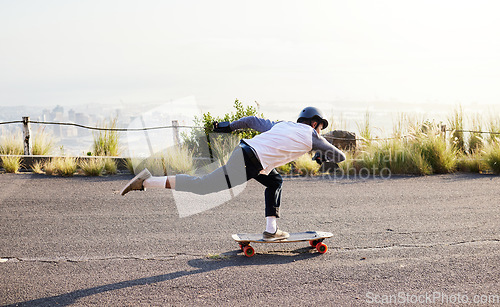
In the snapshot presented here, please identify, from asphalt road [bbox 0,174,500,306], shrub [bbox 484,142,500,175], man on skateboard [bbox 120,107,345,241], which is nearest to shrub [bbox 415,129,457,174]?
shrub [bbox 484,142,500,175]

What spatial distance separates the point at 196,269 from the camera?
580cm

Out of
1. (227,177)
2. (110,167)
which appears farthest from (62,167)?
(227,177)

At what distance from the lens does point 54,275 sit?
566 centimetres

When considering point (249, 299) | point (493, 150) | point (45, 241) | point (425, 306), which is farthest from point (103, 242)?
point (493, 150)

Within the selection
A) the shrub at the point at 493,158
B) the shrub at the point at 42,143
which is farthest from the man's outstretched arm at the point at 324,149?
the shrub at the point at 42,143

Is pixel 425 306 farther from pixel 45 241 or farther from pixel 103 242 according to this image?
pixel 45 241

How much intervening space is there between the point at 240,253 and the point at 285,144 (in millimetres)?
1568

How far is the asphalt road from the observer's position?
16.8 ft

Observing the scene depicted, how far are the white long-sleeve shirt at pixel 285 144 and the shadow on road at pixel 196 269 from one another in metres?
1.10

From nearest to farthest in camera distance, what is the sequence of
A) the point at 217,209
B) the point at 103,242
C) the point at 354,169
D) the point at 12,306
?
the point at 12,306, the point at 103,242, the point at 217,209, the point at 354,169

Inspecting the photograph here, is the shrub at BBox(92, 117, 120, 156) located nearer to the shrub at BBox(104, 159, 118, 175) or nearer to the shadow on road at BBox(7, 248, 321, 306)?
the shrub at BBox(104, 159, 118, 175)

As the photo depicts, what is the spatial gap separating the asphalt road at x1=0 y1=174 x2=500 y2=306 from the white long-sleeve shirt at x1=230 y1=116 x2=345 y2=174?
4.15ft

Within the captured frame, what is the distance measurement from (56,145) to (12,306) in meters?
10.8

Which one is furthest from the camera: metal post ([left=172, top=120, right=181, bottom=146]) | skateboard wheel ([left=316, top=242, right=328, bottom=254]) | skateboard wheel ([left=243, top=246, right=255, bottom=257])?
metal post ([left=172, top=120, right=181, bottom=146])
